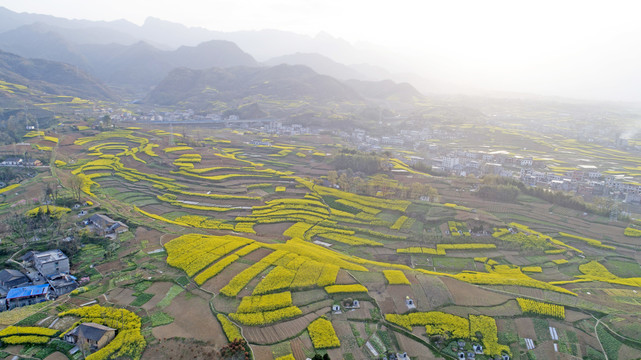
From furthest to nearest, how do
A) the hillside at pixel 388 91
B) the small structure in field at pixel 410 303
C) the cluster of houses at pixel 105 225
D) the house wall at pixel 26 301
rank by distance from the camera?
1. the hillside at pixel 388 91
2. the cluster of houses at pixel 105 225
3. the small structure in field at pixel 410 303
4. the house wall at pixel 26 301

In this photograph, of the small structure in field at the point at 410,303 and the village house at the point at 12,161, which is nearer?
the small structure in field at the point at 410,303

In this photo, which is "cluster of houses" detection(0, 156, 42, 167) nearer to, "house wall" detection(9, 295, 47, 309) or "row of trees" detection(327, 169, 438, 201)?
"house wall" detection(9, 295, 47, 309)

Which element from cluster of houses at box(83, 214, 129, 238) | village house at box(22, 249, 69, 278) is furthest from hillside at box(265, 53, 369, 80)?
village house at box(22, 249, 69, 278)

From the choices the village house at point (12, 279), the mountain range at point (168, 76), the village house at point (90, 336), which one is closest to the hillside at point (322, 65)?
the mountain range at point (168, 76)

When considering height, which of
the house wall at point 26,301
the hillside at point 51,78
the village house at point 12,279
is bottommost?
→ the house wall at point 26,301

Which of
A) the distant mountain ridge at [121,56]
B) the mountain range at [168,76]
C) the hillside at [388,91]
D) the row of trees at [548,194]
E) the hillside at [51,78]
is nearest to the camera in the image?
the row of trees at [548,194]

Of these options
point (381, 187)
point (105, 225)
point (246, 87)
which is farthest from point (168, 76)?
point (105, 225)

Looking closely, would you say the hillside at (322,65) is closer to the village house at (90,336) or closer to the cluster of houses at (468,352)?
the cluster of houses at (468,352)

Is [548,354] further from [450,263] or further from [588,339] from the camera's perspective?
[450,263]
